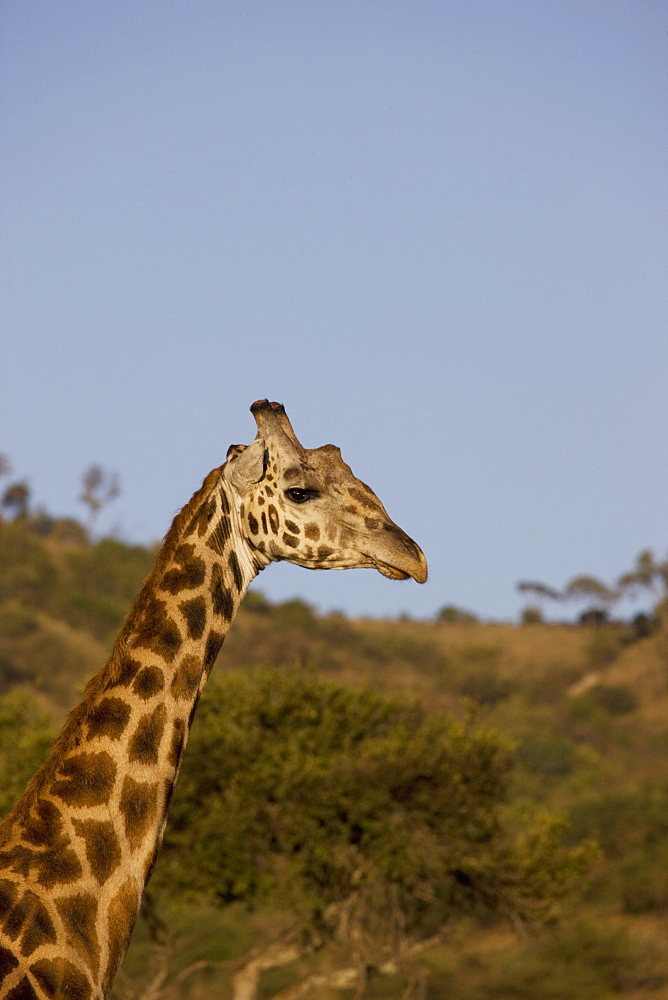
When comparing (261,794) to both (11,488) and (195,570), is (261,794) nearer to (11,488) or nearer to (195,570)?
(195,570)

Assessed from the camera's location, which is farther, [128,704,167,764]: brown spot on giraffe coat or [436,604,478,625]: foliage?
[436,604,478,625]: foliage

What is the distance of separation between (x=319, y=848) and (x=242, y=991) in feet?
8.98

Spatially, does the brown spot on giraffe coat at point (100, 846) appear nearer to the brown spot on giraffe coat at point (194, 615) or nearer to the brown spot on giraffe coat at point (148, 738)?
the brown spot on giraffe coat at point (148, 738)

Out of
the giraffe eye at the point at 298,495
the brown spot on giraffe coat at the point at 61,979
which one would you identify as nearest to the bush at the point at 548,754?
the giraffe eye at the point at 298,495

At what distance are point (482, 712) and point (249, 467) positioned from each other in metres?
16.1

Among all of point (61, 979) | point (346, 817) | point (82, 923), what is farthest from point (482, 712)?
point (61, 979)

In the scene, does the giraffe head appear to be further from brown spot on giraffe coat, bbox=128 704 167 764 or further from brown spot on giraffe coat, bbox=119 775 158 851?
brown spot on giraffe coat, bbox=119 775 158 851

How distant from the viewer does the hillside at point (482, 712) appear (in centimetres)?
2820

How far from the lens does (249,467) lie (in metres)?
6.34

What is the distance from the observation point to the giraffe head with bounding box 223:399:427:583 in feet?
20.4

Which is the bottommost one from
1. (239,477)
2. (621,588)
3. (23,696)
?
(239,477)

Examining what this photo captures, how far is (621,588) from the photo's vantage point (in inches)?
3388

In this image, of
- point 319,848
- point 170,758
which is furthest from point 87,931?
point 319,848

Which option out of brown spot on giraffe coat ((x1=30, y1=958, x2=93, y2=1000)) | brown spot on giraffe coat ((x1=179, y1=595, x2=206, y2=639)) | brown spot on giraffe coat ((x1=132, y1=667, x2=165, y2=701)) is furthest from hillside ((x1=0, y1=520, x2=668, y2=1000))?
brown spot on giraffe coat ((x1=30, y1=958, x2=93, y2=1000))
